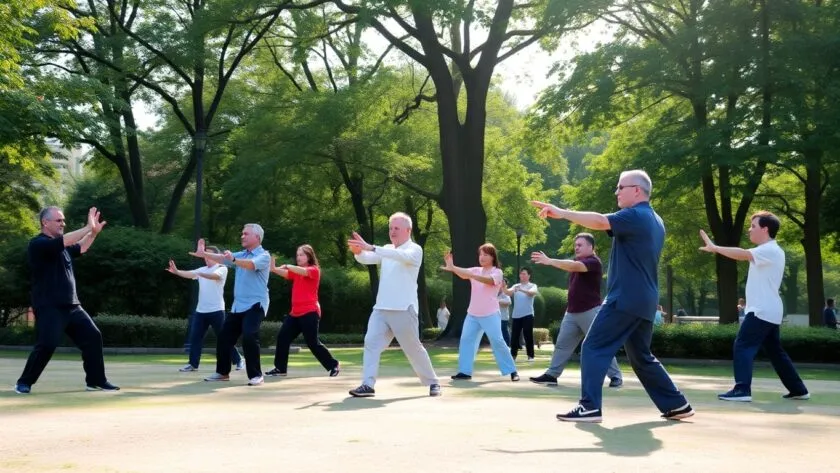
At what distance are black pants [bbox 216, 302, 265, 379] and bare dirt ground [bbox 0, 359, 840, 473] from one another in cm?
67

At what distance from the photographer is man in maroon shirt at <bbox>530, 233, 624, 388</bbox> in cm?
1241

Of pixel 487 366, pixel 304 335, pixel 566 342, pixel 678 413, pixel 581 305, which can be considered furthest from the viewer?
pixel 487 366

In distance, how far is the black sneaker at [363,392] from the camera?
10289 millimetres

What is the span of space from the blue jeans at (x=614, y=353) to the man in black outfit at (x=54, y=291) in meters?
5.16

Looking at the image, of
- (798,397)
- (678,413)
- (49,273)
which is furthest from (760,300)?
(49,273)

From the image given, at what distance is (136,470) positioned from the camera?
5410 mm

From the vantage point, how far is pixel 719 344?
21.0m

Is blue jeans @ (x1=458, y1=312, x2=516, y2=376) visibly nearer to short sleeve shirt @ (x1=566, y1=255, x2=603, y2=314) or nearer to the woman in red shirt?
short sleeve shirt @ (x1=566, y1=255, x2=603, y2=314)

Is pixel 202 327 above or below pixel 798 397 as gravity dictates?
above

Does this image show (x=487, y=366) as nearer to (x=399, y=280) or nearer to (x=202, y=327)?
(x=202, y=327)

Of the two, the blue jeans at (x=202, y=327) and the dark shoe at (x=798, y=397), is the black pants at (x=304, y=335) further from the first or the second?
the dark shoe at (x=798, y=397)

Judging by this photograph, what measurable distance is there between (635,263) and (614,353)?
0.74 m

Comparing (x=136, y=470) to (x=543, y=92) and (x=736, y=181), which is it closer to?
(x=736, y=181)

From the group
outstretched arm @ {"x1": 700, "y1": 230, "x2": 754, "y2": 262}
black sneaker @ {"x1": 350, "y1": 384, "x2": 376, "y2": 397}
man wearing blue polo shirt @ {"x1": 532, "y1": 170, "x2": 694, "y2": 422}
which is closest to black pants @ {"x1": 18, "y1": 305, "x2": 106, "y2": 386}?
black sneaker @ {"x1": 350, "y1": 384, "x2": 376, "y2": 397}
